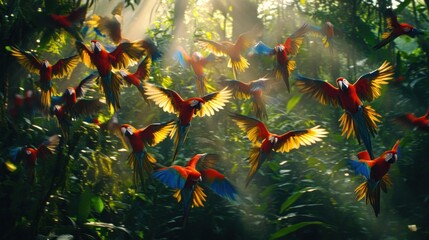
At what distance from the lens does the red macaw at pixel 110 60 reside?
236cm

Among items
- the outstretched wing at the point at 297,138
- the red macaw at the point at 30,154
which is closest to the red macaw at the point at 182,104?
the outstretched wing at the point at 297,138

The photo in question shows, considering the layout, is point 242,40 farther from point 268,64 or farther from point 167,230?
point 268,64

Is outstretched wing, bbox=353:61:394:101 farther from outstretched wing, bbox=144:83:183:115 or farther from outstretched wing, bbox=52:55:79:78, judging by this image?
outstretched wing, bbox=52:55:79:78

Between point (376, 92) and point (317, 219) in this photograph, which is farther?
point (317, 219)

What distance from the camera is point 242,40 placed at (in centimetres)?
333

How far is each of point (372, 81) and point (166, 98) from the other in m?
1.15

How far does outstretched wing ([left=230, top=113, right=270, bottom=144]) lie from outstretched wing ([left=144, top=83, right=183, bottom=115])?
1.12ft

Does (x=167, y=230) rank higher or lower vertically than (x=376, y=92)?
lower

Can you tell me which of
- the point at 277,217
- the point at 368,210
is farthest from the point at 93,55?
the point at 368,210

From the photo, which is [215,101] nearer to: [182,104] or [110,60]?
[182,104]

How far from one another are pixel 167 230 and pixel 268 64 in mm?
2744

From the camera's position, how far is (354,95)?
238 centimetres

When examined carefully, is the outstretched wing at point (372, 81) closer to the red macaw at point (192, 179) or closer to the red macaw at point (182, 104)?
the red macaw at point (182, 104)

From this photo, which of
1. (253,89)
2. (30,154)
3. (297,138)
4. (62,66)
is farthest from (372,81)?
(30,154)
